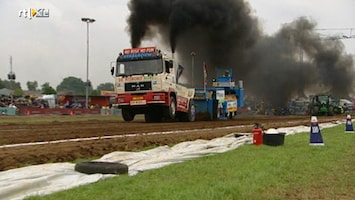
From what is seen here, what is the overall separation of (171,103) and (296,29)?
3191 cm

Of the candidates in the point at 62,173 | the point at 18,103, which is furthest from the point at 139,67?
the point at 18,103

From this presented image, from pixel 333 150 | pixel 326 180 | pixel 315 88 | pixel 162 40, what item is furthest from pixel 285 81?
pixel 326 180

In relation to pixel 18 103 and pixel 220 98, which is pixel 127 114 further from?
pixel 18 103

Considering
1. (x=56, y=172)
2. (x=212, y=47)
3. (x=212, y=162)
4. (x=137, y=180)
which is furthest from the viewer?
(x=212, y=47)

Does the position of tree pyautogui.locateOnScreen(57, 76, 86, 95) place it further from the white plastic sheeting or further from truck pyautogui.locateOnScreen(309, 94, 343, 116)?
the white plastic sheeting

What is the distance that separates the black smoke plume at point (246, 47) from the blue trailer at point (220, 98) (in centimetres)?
174

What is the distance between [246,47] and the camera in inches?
1517

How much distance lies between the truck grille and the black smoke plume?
914 centimetres

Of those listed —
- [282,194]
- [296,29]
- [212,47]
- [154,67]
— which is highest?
[296,29]

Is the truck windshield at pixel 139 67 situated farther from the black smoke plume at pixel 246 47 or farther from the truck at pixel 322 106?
the truck at pixel 322 106

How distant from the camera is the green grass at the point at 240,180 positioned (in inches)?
209

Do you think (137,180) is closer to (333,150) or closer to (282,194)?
(282,194)

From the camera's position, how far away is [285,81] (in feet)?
154

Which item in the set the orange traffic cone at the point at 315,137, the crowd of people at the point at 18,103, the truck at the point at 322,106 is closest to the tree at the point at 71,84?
the crowd of people at the point at 18,103
